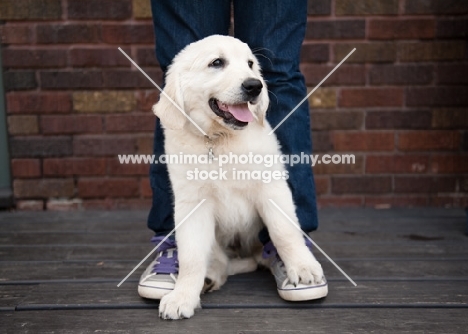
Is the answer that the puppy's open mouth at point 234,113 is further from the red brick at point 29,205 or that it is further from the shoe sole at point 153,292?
the red brick at point 29,205

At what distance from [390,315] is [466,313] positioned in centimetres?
23

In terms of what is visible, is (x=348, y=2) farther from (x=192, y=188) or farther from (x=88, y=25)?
(x=192, y=188)

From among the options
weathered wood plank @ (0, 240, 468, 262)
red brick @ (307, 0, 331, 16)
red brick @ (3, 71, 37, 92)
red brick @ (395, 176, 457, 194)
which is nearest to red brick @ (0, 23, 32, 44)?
red brick @ (3, 71, 37, 92)

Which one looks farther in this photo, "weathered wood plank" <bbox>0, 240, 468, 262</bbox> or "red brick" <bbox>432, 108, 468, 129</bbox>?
"red brick" <bbox>432, 108, 468, 129</bbox>

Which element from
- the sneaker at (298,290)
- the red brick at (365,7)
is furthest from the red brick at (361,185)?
the sneaker at (298,290)

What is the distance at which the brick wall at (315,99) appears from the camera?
273 centimetres

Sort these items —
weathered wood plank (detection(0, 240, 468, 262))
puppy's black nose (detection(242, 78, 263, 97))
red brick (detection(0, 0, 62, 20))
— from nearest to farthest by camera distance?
puppy's black nose (detection(242, 78, 263, 97)) → weathered wood plank (detection(0, 240, 468, 262)) → red brick (detection(0, 0, 62, 20))

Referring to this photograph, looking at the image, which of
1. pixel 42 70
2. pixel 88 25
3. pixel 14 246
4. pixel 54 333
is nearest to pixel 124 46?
pixel 88 25

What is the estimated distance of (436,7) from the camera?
2717mm

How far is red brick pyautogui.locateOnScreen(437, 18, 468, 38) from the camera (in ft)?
8.95

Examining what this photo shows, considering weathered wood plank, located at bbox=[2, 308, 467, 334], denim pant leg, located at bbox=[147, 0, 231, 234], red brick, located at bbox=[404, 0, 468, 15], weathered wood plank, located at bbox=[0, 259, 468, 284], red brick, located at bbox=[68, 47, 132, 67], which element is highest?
red brick, located at bbox=[404, 0, 468, 15]

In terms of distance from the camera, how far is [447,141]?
2.81 metres

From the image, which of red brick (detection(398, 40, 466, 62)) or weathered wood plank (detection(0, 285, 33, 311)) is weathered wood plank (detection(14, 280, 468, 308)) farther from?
red brick (detection(398, 40, 466, 62))

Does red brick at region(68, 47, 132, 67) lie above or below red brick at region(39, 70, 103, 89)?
above
